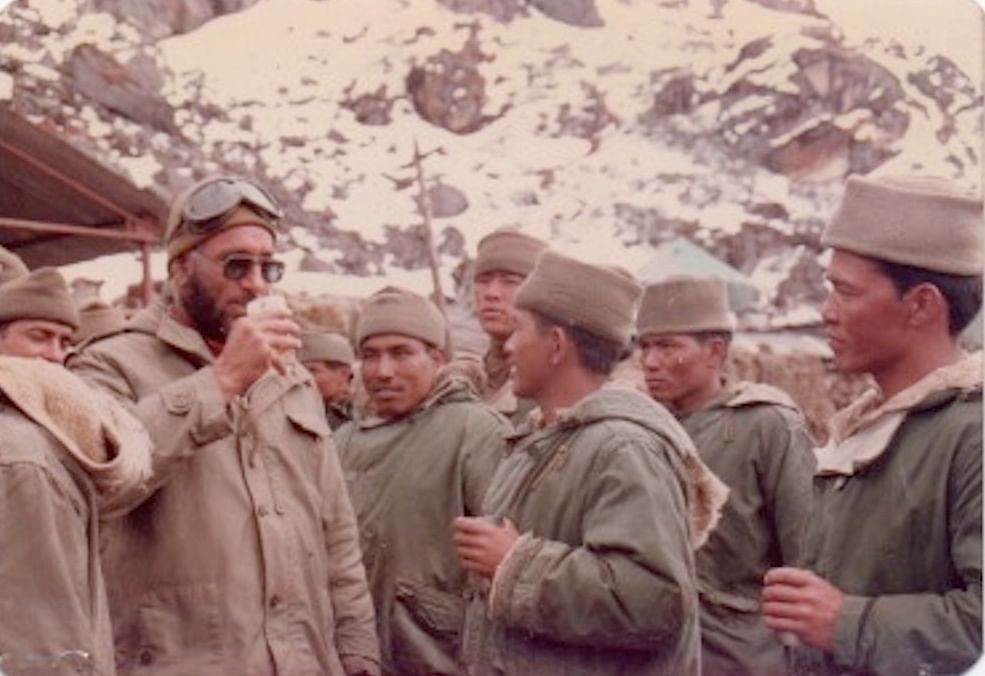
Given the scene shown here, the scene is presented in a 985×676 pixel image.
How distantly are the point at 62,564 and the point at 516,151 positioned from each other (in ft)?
3.82

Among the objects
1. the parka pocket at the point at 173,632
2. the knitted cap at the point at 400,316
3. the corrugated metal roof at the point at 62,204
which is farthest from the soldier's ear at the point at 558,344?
the corrugated metal roof at the point at 62,204

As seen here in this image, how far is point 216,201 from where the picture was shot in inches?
71.7

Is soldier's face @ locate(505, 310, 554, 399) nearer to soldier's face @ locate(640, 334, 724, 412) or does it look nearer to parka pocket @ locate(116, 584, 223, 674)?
parka pocket @ locate(116, 584, 223, 674)

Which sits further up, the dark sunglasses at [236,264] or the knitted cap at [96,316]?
the dark sunglasses at [236,264]

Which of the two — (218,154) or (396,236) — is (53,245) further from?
(396,236)

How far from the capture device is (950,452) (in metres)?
1.40

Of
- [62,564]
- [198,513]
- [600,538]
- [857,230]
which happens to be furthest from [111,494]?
[857,230]

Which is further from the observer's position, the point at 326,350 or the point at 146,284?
the point at 326,350

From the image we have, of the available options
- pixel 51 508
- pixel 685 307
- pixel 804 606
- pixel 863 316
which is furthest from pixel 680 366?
pixel 51 508

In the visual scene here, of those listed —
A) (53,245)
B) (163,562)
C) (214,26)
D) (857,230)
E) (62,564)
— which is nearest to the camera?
(62,564)

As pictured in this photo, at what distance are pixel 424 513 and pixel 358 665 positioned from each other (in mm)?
434

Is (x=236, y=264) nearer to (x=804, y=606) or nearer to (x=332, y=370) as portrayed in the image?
(x=804, y=606)

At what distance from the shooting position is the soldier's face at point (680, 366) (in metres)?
2.42

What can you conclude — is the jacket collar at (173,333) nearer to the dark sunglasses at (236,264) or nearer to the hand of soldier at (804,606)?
the dark sunglasses at (236,264)
